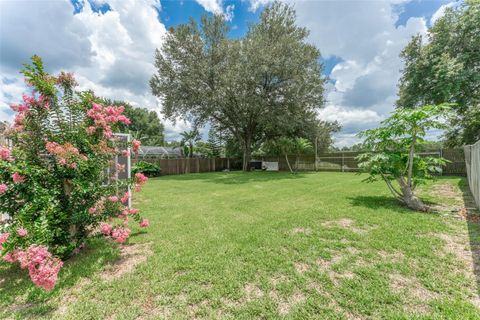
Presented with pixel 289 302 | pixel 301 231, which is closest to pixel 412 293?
pixel 289 302

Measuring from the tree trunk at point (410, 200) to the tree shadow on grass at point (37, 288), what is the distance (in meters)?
5.96

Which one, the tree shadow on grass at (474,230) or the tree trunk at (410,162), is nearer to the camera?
the tree shadow on grass at (474,230)

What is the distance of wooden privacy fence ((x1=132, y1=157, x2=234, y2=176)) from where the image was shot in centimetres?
1644

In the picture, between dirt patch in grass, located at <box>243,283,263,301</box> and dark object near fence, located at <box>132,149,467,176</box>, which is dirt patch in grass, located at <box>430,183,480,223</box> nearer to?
dirt patch in grass, located at <box>243,283,263,301</box>

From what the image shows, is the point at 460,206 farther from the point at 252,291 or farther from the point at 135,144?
the point at 135,144

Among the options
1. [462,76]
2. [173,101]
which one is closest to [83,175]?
[173,101]

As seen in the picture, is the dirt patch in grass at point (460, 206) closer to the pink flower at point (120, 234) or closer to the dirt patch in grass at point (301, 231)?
the dirt patch in grass at point (301, 231)

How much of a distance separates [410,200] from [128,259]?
5.82 meters

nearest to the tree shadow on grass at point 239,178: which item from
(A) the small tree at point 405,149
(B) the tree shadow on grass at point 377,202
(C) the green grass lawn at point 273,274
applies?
(B) the tree shadow on grass at point 377,202

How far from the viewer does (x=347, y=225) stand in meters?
3.67

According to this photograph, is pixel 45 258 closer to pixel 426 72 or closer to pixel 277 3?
pixel 426 72

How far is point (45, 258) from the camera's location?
6.16 feet

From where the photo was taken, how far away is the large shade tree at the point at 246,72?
13.4 metres

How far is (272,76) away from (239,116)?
4032mm
